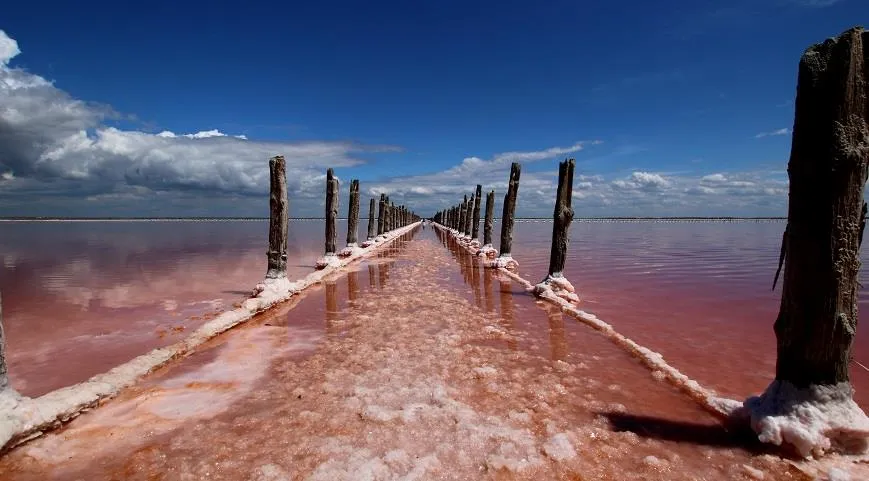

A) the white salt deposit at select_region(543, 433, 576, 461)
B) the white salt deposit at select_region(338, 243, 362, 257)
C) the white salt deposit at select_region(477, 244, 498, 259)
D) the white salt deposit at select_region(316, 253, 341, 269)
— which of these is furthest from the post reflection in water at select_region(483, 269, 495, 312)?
the white salt deposit at select_region(338, 243, 362, 257)

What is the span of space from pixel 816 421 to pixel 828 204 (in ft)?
4.77

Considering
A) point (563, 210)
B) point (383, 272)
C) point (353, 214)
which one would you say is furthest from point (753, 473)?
point (353, 214)

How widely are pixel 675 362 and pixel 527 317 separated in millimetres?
2514

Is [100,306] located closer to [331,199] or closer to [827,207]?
[331,199]

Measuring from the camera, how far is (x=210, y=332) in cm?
603

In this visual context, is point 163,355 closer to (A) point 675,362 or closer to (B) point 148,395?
(B) point 148,395

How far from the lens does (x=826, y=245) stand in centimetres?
298

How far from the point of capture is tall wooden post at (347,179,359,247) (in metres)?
19.7

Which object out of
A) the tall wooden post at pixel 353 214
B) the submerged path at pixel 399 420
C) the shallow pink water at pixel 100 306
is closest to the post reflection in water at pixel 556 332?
the submerged path at pixel 399 420

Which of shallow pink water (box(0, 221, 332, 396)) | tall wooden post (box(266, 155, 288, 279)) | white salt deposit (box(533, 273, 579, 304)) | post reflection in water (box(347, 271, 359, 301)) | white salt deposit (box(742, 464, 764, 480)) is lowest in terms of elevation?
shallow pink water (box(0, 221, 332, 396))

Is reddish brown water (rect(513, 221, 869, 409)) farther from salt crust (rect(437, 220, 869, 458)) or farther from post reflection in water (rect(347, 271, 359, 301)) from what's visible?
post reflection in water (rect(347, 271, 359, 301))

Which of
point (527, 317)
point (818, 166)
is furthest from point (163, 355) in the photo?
point (818, 166)

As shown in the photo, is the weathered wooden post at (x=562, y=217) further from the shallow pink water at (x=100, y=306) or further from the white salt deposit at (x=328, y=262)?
the white salt deposit at (x=328, y=262)

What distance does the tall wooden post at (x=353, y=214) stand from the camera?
1970 cm
